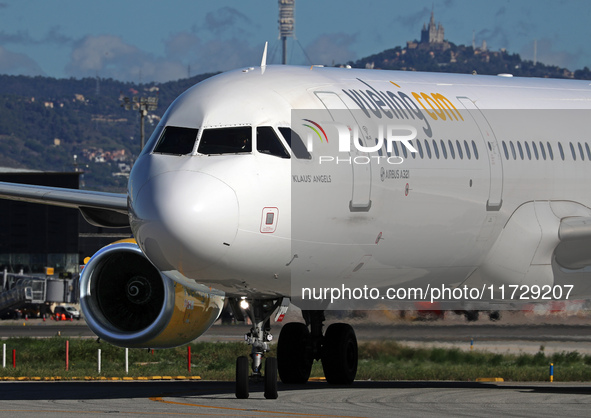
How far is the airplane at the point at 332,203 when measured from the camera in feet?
47.8

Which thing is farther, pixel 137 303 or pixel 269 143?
pixel 137 303

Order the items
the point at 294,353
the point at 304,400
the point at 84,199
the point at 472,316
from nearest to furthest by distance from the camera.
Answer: the point at 304,400, the point at 294,353, the point at 84,199, the point at 472,316

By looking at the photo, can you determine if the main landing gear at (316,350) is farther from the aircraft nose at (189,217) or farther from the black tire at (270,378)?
the aircraft nose at (189,217)

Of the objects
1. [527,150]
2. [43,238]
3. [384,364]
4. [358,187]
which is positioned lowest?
[384,364]

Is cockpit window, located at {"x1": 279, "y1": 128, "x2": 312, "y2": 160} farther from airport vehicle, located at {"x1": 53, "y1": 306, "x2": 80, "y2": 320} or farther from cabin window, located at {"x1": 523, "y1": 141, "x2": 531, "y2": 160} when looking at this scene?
airport vehicle, located at {"x1": 53, "y1": 306, "x2": 80, "y2": 320}

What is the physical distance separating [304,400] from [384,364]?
9.18 m

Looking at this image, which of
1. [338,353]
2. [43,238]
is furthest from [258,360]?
[43,238]

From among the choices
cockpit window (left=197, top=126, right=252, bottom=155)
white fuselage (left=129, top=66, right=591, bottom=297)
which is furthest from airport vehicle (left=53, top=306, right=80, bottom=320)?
cockpit window (left=197, top=126, right=252, bottom=155)

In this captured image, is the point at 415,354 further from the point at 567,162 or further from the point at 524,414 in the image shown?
the point at 524,414

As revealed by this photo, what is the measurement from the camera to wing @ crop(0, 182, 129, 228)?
787 inches

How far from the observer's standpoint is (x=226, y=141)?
49.2 ft

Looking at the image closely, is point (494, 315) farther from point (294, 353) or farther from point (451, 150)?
point (451, 150)

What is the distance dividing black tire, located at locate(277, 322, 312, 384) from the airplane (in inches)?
0.9

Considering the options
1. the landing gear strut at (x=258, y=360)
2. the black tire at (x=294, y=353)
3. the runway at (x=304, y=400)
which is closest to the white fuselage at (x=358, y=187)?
the landing gear strut at (x=258, y=360)
